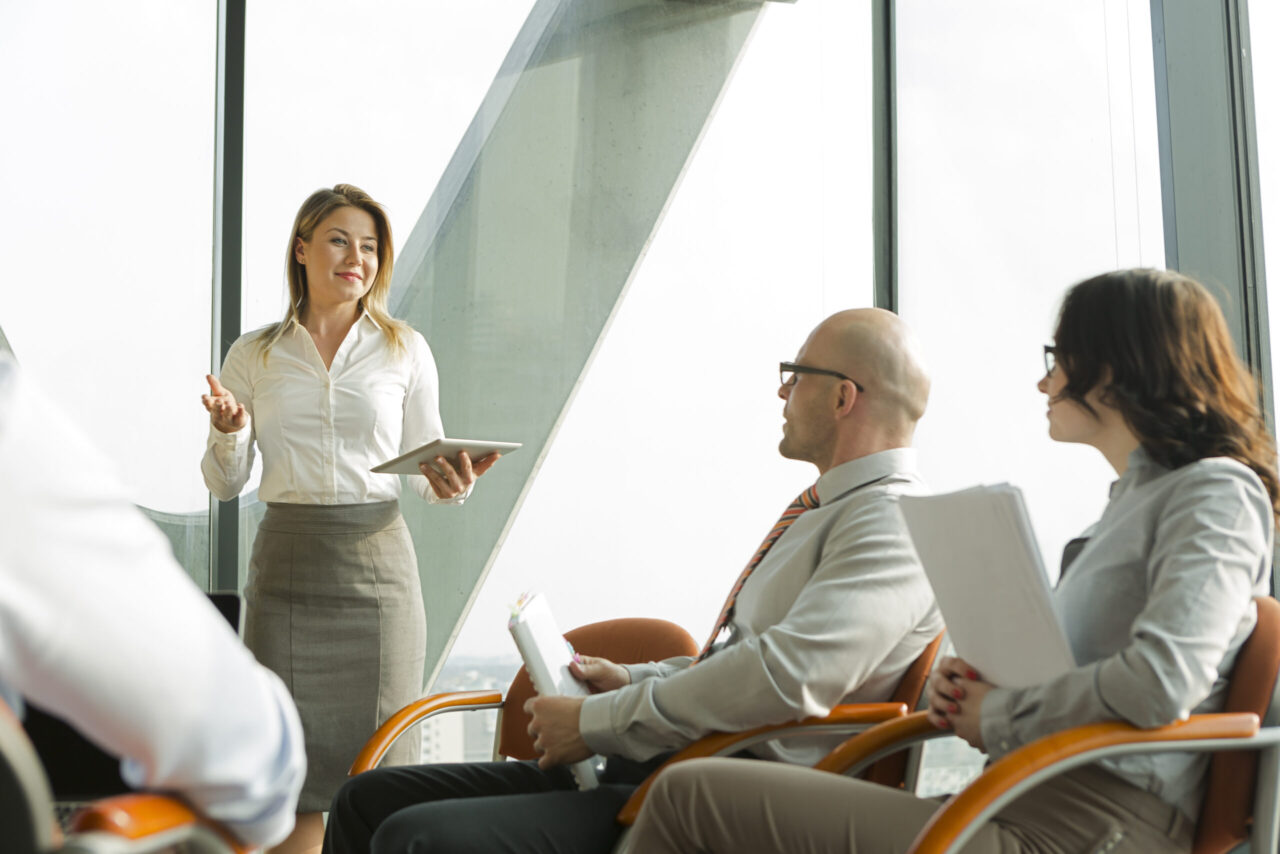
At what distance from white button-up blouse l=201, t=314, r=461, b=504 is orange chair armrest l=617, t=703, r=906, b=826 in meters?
1.13

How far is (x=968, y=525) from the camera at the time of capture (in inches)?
57.7

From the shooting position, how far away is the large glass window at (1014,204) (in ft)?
9.34

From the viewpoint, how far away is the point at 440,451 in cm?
241

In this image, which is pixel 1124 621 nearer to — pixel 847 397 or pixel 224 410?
pixel 847 397

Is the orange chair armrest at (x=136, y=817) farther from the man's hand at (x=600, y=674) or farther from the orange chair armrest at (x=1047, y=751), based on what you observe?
the man's hand at (x=600, y=674)

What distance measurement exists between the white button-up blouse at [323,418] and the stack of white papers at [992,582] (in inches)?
57.0

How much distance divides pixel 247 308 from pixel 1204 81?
2.90m

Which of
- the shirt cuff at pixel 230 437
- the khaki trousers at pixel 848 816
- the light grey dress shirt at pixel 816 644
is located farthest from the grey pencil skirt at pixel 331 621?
the khaki trousers at pixel 848 816

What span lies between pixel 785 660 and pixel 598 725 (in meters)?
0.34

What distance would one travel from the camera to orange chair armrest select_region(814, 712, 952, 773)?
170cm

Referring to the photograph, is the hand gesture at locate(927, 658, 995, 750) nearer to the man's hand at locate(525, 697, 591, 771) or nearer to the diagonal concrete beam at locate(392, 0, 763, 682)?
the man's hand at locate(525, 697, 591, 771)

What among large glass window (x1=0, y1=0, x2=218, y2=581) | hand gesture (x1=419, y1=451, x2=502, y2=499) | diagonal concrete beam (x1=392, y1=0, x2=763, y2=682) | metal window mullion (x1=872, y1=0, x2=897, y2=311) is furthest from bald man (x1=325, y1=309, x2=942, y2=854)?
large glass window (x1=0, y1=0, x2=218, y2=581)

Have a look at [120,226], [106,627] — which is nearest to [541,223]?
[120,226]

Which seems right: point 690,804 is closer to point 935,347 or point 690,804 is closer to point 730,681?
point 730,681
